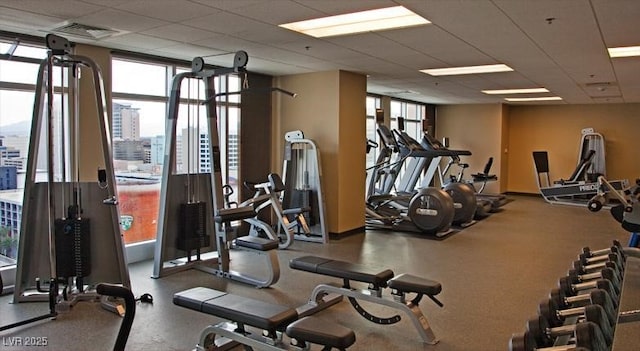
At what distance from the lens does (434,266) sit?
5191 millimetres

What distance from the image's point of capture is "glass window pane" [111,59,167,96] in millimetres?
5168

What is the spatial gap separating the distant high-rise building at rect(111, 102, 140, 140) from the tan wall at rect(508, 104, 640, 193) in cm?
970

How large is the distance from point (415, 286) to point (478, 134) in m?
9.37

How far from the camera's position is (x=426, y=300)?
4090mm

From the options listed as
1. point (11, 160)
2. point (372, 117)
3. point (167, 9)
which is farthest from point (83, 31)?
point (372, 117)

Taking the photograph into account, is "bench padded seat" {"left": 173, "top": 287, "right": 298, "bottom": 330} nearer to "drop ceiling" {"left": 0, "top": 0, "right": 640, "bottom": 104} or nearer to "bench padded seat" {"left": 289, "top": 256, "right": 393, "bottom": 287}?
"bench padded seat" {"left": 289, "top": 256, "right": 393, "bottom": 287}

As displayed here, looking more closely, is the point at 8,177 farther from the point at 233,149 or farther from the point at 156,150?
the point at 233,149

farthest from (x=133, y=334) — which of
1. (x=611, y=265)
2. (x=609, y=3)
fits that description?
(x=609, y=3)

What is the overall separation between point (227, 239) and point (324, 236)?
178cm

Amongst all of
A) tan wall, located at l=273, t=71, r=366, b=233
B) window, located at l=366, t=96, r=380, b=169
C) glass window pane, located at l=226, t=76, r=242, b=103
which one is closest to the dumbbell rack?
tan wall, located at l=273, t=71, r=366, b=233

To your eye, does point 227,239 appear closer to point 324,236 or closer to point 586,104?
point 324,236

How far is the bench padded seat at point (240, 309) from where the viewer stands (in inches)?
101

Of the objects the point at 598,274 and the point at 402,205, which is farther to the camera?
the point at 402,205

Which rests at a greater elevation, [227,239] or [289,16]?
[289,16]
